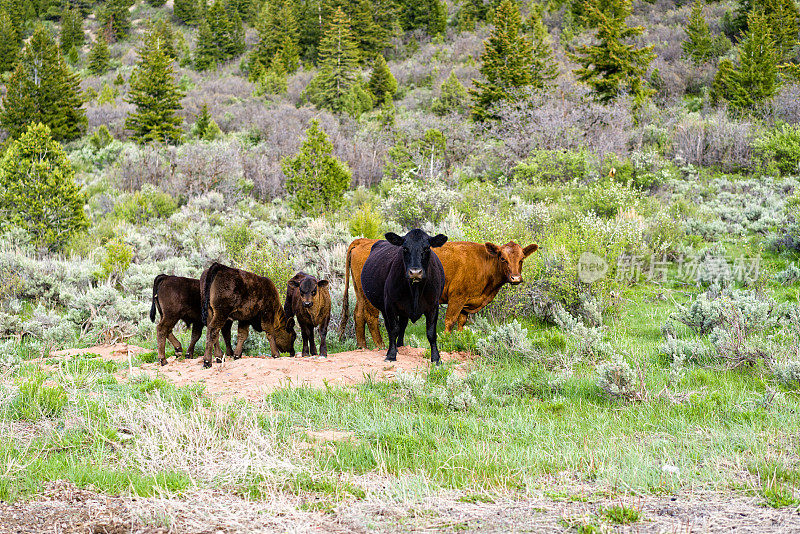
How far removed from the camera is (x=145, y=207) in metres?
A: 21.5

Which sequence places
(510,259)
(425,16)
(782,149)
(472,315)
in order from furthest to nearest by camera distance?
1. (425,16)
2. (782,149)
3. (472,315)
4. (510,259)

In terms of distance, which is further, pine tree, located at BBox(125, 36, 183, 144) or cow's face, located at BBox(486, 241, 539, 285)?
pine tree, located at BBox(125, 36, 183, 144)

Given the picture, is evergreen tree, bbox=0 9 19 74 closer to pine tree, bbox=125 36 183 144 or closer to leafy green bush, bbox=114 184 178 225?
pine tree, bbox=125 36 183 144

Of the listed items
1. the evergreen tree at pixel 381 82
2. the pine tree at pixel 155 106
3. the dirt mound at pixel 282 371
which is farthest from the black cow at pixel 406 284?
the evergreen tree at pixel 381 82

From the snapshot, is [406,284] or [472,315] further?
[472,315]

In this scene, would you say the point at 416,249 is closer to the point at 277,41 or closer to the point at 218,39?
the point at 277,41

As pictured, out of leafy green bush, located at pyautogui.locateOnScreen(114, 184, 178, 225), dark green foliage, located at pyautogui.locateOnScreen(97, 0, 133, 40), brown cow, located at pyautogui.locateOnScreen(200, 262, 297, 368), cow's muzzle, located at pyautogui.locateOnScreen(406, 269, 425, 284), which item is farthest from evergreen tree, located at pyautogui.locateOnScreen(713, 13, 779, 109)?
dark green foliage, located at pyautogui.locateOnScreen(97, 0, 133, 40)

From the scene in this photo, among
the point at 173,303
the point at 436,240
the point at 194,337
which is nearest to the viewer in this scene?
the point at 436,240

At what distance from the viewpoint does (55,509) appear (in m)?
3.96

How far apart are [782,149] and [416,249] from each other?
21.0 meters

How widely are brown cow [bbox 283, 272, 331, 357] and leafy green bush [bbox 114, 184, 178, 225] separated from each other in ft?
45.1

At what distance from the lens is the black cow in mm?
7574

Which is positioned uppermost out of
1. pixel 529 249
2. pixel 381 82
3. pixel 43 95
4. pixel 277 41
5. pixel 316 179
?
pixel 277 41

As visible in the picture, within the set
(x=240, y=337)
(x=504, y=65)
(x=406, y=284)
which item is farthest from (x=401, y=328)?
(x=504, y=65)
